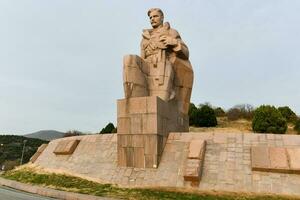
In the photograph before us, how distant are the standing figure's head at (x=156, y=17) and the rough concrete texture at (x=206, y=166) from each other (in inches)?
160

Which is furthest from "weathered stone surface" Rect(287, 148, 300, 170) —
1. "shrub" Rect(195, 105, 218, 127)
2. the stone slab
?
"shrub" Rect(195, 105, 218, 127)

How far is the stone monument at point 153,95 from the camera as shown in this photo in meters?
10.5

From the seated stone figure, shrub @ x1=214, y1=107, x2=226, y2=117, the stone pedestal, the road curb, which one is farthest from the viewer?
shrub @ x1=214, y1=107, x2=226, y2=117

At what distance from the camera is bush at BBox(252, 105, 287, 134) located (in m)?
30.5

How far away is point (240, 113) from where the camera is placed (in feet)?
147

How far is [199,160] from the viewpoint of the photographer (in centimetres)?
963

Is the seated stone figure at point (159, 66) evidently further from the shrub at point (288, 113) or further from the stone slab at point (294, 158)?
the shrub at point (288, 113)

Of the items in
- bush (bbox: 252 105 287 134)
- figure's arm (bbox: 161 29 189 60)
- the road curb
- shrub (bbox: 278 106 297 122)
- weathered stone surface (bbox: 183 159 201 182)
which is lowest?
the road curb

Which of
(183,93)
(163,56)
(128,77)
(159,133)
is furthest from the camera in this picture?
(183,93)

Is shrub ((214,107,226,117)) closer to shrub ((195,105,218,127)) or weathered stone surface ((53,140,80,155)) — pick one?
shrub ((195,105,218,127))

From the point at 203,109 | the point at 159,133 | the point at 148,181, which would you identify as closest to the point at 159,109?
the point at 159,133

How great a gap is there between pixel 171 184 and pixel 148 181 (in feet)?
2.15

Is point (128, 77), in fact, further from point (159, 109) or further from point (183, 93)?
point (183, 93)

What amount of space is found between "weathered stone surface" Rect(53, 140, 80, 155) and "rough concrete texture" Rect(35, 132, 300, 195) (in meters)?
0.27
